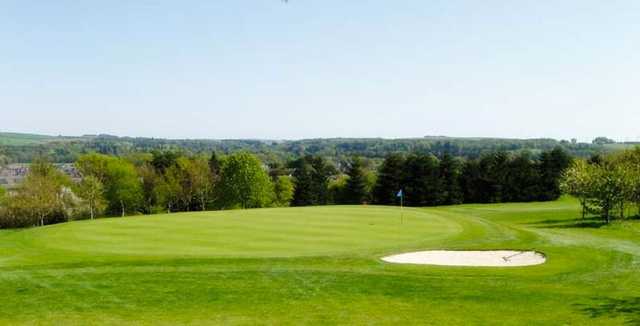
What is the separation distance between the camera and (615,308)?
1376 centimetres

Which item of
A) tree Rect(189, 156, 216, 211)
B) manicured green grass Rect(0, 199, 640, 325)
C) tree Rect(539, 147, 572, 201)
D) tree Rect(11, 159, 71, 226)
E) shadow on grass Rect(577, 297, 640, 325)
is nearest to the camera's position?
shadow on grass Rect(577, 297, 640, 325)

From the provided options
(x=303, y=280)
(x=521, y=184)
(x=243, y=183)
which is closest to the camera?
(x=303, y=280)

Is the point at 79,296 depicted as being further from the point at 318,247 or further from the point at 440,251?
the point at 440,251

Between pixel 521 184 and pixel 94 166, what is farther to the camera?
pixel 521 184

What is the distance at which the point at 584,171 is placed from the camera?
132 ft

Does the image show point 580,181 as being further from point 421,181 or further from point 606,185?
point 421,181

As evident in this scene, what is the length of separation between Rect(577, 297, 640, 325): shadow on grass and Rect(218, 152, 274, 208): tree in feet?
174

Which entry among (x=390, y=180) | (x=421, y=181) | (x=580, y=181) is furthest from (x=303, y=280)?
(x=390, y=180)

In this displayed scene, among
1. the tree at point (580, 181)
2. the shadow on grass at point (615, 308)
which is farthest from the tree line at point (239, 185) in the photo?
the shadow on grass at point (615, 308)

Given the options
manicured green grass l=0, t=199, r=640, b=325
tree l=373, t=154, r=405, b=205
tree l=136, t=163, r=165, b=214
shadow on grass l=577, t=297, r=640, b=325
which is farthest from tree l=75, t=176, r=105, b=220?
shadow on grass l=577, t=297, r=640, b=325

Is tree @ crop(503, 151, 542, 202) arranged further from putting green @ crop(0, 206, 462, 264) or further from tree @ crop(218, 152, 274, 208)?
putting green @ crop(0, 206, 462, 264)

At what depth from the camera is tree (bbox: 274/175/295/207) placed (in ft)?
267

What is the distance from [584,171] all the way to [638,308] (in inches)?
1163

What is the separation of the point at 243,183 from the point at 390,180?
83.5 ft
